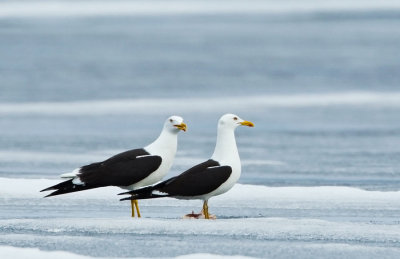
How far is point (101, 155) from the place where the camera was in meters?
14.7

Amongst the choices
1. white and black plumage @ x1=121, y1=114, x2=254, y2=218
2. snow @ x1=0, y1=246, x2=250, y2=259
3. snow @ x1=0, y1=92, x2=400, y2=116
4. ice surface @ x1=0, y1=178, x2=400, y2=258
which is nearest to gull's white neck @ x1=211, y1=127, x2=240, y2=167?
white and black plumage @ x1=121, y1=114, x2=254, y2=218

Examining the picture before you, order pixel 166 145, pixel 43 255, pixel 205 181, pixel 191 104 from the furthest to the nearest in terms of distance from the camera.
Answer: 1. pixel 191 104
2. pixel 166 145
3. pixel 205 181
4. pixel 43 255

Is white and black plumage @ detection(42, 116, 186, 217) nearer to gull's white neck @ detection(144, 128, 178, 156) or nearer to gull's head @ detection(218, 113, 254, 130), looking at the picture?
gull's white neck @ detection(144, 128, 178, 156)

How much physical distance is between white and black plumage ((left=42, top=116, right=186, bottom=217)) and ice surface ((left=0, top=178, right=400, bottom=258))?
305 mm

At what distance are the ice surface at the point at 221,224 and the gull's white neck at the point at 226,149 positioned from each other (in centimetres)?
48

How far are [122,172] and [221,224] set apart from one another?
112 cm

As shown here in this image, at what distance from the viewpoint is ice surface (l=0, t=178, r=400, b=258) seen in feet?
26.3

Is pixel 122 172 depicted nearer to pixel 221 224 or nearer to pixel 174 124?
pixel 174 124

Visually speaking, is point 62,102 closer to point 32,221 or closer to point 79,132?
point 79,132

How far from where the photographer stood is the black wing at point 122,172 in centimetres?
961

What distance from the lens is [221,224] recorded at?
8977 millimetres

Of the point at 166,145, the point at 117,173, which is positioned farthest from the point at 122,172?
the point at 166,145

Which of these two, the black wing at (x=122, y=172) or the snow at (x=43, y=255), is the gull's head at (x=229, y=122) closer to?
the black wing at (x=122, y=172)

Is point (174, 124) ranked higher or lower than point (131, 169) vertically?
higher
